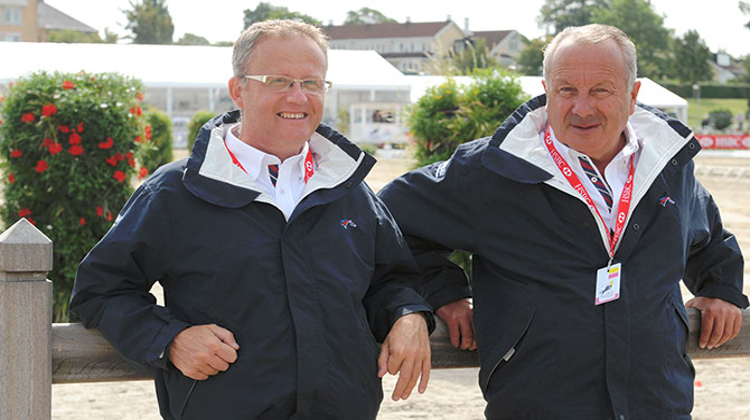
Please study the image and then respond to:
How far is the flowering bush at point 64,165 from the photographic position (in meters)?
7.64

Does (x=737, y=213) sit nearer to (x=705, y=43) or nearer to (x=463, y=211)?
(x=463, y=211)

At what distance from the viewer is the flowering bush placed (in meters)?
7.64

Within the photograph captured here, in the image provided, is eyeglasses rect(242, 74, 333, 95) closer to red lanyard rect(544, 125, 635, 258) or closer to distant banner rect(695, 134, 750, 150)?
red lanyard rect(544, 125, 635, 258)

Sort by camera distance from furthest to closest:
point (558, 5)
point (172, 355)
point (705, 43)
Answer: point (558, 5)
point (705, 43)
point (172, 355)

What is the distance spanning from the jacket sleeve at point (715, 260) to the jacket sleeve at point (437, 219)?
2.41ft

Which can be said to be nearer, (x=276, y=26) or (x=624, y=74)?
(x=276, y=26)

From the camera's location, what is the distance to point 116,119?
7.93 metres

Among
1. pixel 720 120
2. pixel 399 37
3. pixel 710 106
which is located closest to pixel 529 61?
pixel 710 106

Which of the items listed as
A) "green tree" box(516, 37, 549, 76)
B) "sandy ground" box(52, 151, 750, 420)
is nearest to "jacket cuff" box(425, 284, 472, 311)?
"sandy ground" box(52, 151, 750, 420)

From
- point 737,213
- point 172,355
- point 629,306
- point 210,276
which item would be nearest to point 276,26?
point 210,276

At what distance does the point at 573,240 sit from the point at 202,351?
3.48 feet

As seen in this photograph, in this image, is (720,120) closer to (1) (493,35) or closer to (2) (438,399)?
(2) (438,399)

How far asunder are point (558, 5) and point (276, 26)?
89.7 meters

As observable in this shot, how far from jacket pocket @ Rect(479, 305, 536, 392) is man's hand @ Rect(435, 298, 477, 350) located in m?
0.10
